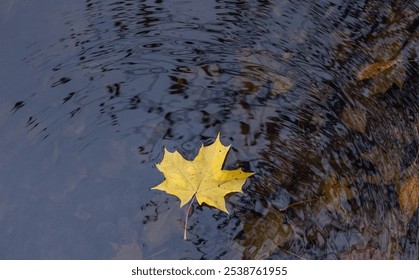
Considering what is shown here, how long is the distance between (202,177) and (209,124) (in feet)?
0.59

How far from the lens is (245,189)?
203 centimetres

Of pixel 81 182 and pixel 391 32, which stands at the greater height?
pixel 391 32

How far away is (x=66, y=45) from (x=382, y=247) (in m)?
1.13

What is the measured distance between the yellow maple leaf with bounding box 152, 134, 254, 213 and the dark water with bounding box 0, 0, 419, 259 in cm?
3

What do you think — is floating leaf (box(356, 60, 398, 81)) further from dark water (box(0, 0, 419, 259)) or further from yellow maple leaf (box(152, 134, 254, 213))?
yellow maple leaf (box(152, 134, 254, 213))

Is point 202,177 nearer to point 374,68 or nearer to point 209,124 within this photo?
point 209,124

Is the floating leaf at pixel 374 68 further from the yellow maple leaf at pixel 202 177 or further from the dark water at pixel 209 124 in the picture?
the yellow maple leaf at pixel 202 177

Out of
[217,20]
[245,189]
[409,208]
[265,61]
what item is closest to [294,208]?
[245,189]

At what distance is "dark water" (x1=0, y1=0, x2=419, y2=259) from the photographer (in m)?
1.99

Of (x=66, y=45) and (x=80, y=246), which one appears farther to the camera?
(x=66, y=45)

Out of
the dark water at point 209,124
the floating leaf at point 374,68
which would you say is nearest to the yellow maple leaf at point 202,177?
the dark water at point 209,124

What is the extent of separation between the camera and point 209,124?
2.08 m

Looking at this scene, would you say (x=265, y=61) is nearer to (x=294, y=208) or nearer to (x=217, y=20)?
(x=217, y=20)

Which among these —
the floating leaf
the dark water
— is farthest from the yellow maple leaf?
the floating leaf
